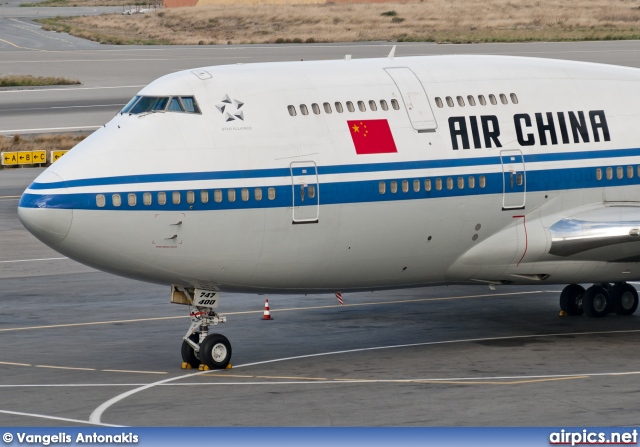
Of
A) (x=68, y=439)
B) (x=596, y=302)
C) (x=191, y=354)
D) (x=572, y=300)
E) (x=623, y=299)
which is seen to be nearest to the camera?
(x=68, y=439)

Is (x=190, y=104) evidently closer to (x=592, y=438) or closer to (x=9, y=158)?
(x=592, y=438)

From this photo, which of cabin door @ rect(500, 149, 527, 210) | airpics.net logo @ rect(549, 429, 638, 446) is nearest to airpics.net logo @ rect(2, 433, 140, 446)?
airpics.net logo @ rect(549, 429, 638, 446)

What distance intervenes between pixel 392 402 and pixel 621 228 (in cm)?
928

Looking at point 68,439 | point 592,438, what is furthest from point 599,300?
point 68,439

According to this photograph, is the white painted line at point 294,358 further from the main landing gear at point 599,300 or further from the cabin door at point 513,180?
the cabin door at point 513,180

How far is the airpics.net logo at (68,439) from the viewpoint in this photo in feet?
79.5

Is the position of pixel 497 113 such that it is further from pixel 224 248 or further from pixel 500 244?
pixel 224 248

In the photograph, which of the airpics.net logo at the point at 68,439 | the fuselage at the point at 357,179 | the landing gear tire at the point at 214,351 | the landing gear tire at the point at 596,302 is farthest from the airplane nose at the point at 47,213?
the landing gear tire at the point at 596,302

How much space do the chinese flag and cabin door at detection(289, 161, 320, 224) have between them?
54.6 inches

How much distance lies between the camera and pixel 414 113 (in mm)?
33375

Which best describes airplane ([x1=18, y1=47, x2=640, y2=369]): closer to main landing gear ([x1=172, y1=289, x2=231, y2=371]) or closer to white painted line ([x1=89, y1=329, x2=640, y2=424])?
main landing gear ([x1=172, y1=289, x2=231, y2=371])

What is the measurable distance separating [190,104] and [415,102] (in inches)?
231

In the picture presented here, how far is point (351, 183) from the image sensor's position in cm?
3231

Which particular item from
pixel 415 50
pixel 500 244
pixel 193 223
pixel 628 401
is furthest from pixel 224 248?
pixel 415 50
